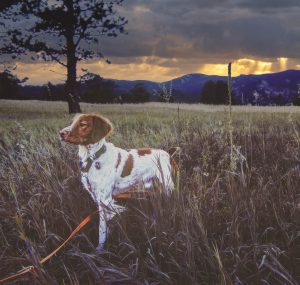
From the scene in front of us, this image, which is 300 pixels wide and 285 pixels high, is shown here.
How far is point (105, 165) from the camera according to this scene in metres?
3.07

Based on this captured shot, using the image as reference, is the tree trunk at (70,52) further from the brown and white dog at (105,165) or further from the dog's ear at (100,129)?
the dog's ear at (100,129)

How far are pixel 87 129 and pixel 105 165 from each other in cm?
30

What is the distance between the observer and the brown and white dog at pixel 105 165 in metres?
2.93

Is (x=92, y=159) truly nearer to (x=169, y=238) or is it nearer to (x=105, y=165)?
(x=105, y=165)

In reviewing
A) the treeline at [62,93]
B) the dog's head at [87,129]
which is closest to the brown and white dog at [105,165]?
the dog's head at [87,129]

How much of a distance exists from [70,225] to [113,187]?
67 centimetres

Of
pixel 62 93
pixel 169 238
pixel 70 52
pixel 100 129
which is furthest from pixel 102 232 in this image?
pixel 62 93

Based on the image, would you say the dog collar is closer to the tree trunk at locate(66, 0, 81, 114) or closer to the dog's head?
the dog's head

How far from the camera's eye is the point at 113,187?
10.3 feet

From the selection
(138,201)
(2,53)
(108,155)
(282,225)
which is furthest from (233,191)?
(2,53)

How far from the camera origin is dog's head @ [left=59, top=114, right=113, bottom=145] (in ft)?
9.35

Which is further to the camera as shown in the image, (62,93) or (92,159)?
(62,93)

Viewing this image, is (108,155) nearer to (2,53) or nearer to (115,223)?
(115,223)

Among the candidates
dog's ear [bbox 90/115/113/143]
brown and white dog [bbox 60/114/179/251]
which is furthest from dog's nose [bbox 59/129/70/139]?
dog's ear [bbox 90/115/113/143]
